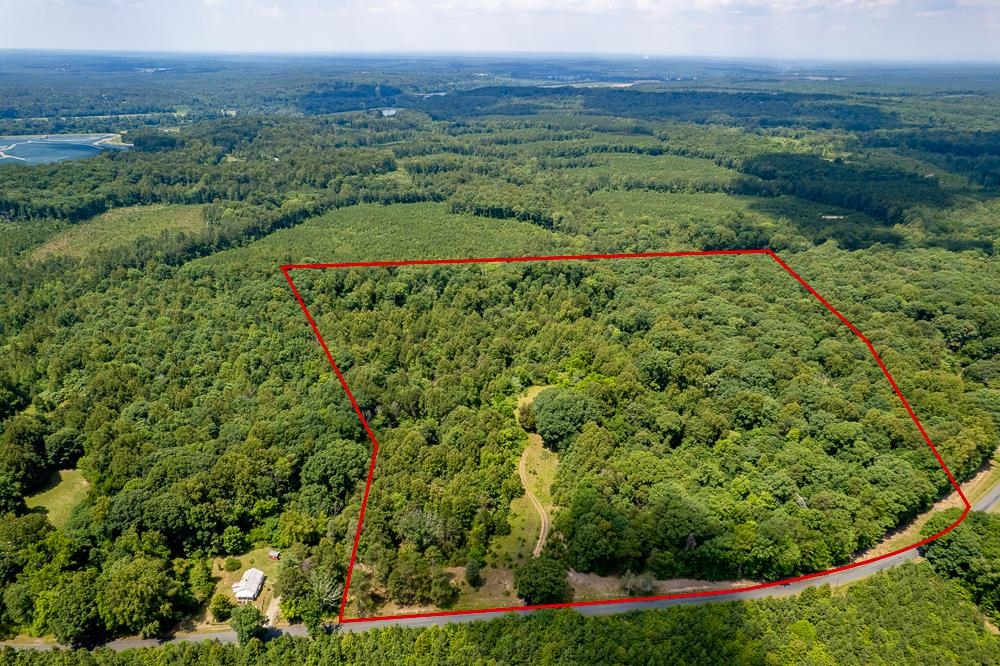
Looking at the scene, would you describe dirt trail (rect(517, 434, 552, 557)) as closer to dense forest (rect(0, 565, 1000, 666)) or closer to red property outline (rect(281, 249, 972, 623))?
red property outline (rect(281, 249, 972, 623))

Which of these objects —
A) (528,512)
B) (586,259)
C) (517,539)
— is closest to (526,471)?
(528,512)

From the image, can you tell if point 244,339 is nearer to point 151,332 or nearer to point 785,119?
point 151,332

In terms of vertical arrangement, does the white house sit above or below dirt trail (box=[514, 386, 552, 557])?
below

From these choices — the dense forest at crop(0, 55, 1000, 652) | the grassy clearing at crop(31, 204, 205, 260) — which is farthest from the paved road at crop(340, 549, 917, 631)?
the grassy clearing at crop(31, 204, 205, 260)

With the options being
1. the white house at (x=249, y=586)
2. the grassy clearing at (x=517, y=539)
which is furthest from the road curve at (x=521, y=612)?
the grassy clearing at (x=517, y=539)

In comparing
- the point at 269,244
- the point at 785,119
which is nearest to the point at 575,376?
the point at 269,244

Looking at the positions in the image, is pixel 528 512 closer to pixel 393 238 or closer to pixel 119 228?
pixel 393 238

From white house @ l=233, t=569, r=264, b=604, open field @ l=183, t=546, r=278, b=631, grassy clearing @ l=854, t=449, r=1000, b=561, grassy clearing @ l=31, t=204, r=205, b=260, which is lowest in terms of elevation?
open field @ l=183, t=546, r=278, b=631
